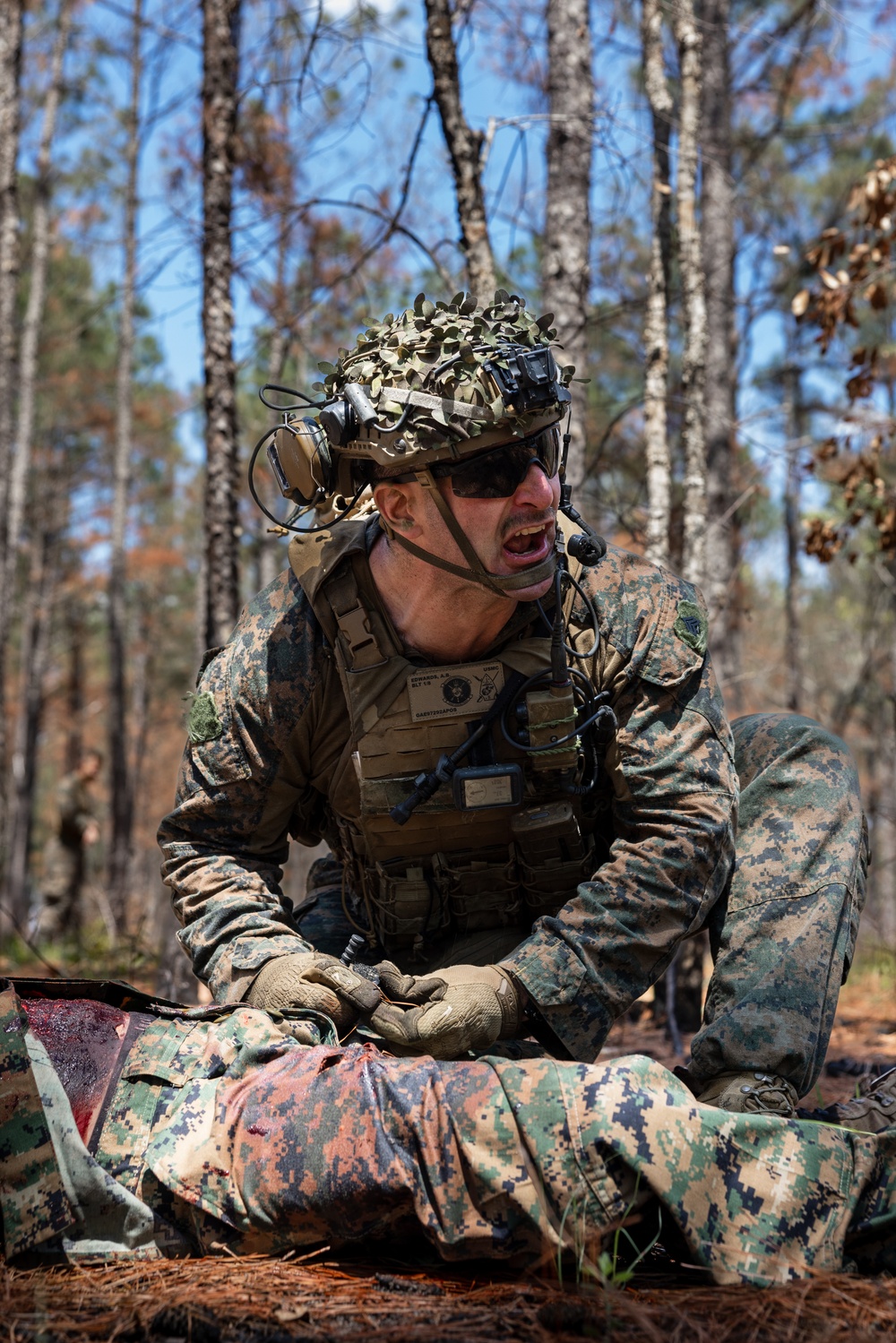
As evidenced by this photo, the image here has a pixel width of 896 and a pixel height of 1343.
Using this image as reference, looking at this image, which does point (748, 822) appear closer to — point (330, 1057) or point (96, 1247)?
point (330, 1057)

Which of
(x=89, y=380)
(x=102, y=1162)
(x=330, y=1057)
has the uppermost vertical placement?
(x=89, y=380)

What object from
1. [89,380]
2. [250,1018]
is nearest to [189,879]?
[250,1018]

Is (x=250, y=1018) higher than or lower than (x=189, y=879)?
lower

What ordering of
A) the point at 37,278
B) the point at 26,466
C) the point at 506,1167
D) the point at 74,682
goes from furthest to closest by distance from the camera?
1. the point at 74,682
2. the point at 37,278
3. the point at 26,466
4. the point at 506,1167

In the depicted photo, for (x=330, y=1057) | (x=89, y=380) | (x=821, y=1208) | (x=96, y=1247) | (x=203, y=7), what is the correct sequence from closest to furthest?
(x=821, y=1208) < (x=96, y=1247) < (x=330, y=1057) < (x=203, y=7) < (x=89, y=380)

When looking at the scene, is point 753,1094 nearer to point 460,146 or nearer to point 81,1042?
point 81,1042

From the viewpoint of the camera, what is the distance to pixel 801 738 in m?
3.18

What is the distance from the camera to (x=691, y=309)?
5.46 m

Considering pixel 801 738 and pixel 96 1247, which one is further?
pixel 801 738

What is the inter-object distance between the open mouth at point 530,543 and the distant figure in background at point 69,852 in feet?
45.8

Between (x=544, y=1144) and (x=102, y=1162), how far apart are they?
0.86 m

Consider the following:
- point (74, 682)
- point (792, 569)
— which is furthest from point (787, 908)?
point (74, 682)

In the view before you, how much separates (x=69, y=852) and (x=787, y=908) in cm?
1538

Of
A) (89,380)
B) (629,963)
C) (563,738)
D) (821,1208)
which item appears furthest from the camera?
(89,380)
